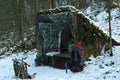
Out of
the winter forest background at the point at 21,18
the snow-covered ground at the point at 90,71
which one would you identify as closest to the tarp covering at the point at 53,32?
the snow-covered ground at the point at 90,71

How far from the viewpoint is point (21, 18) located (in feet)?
90.7

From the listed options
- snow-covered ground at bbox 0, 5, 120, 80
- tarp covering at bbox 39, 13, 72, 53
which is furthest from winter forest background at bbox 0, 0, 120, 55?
snow-covered ground at bbox 0, 5, 120, 80

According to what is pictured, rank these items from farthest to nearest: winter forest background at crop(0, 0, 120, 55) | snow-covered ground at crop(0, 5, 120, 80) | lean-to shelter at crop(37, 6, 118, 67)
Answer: winter forest background at crop(0, 0, 120, 55), lean-to shelter at crop(37, 6, 118, 67), snow-covered ground at crop(0, 5, 120, 80)

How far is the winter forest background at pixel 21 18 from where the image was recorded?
27.5 meters

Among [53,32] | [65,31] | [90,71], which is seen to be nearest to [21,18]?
[65,31]

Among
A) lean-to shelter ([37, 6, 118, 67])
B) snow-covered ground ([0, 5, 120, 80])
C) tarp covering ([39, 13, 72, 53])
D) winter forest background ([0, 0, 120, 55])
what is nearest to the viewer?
snow-covered ground ([0, 5, 120, 80])

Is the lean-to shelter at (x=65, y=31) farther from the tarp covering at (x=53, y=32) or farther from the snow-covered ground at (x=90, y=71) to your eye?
the snow-covered ground at (x=90, y=71)

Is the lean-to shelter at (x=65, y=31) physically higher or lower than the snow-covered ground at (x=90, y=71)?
higher

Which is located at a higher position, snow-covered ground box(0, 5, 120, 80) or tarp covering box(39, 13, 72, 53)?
tarp covering box(39, 13, 72, 53)

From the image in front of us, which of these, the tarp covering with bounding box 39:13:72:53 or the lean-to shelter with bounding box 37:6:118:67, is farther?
the tarp covering with bounding box 39:13:72:53

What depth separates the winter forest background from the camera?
2747cm

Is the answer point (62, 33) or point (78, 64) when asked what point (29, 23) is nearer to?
point (62, 33)

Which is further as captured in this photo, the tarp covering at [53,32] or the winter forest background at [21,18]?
the winter forest background at [21,18]

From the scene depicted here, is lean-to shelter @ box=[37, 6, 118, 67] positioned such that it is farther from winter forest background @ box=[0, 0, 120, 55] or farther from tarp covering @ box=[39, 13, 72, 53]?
winter forest background @ box=[0, 0, 120, 55]
